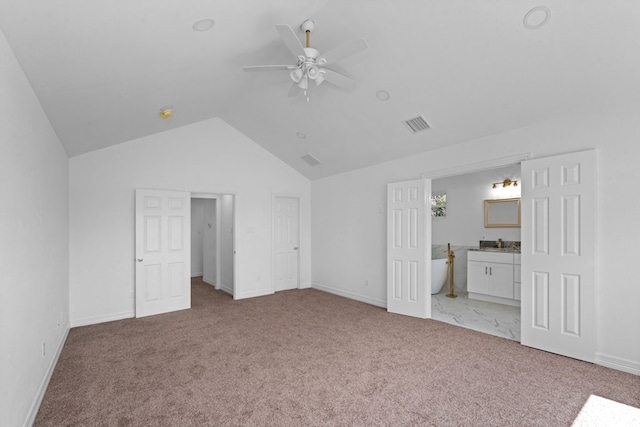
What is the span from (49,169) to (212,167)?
2.77m

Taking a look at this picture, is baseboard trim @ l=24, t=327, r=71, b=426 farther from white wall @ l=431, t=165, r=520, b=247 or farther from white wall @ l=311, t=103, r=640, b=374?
white wall @ l=431, t=165, r=520, b=247

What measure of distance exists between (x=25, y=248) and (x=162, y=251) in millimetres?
2989

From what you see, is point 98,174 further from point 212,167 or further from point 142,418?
point 142,418

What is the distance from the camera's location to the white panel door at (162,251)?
5.07 metres

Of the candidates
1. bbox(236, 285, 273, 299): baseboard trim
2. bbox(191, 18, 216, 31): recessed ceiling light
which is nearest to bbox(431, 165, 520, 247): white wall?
bbox(236, 285, 273, 299): baseboard trim

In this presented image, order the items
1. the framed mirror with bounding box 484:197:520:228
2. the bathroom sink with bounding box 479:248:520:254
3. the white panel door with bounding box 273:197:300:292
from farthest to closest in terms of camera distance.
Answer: the white panel door with bounding box 273:197:300:292, the framed mirror with bounding box 484:197:520:228, the bathroom sink with bounding box 479:248:520:254

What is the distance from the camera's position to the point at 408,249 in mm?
4969

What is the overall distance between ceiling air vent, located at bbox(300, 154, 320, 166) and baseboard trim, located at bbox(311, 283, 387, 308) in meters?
2.54

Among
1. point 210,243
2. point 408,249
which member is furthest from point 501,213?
point 210,243

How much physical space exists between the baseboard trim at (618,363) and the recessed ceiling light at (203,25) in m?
4.66

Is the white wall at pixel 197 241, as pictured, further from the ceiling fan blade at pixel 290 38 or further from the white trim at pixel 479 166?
the ceiling fan blade at pixel 290 38

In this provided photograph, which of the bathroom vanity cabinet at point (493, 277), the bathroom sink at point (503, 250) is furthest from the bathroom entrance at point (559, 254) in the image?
the bathroom sink at point (503, 250)

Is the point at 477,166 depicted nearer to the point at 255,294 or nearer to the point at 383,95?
the point at 383,95

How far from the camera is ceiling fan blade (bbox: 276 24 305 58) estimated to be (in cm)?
234
